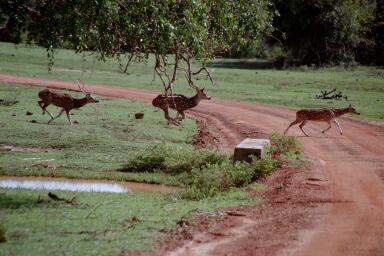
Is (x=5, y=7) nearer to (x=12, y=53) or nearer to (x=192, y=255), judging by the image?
(x=192, y=255)

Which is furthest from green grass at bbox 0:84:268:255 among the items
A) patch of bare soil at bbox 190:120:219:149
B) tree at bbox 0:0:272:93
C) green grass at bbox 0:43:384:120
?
green grass at bbox 0:43:384:120

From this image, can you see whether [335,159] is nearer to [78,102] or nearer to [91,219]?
[91,219]

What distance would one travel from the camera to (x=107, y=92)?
33.1 meters

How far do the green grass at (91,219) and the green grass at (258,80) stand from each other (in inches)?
649

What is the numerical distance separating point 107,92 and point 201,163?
17.6 metres

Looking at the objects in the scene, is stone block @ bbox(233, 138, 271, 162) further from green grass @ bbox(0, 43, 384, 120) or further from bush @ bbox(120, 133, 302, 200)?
green grass @ bbox(0, 43, 384, 120)

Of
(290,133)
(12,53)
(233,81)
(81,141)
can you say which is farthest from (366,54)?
(81,141)

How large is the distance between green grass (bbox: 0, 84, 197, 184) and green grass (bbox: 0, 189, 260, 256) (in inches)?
118

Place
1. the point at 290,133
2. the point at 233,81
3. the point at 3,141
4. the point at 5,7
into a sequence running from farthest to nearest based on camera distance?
the point at 233,81 → the point at 290,133 → the point at 3,141 → the point at 5,7

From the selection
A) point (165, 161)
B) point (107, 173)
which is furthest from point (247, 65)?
point (107, 173)

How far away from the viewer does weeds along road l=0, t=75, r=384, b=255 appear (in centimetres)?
973

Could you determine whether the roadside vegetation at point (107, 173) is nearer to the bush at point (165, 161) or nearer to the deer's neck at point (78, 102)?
the bush at point (165, 161)

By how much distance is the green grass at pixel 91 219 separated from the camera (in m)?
9.04

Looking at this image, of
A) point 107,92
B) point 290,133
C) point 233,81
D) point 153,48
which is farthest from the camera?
point 233,81
